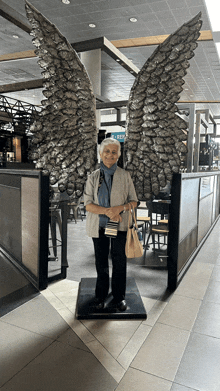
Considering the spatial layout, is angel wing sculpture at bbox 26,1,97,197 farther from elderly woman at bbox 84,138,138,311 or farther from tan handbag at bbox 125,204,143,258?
tan handbag at bbox 125,204,143,258

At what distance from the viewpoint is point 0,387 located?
166 cm

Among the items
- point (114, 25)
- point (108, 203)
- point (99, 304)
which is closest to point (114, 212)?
point (108, 203)

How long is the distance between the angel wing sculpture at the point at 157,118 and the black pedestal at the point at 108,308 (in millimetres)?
967

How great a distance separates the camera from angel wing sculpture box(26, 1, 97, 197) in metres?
2.51

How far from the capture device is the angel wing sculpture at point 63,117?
8.23 ft

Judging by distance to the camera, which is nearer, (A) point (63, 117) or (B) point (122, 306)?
(B) point (122, 306)

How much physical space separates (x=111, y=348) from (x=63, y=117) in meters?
1.95

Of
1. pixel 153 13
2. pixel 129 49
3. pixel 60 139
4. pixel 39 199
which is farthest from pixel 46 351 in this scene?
pixel 129 49

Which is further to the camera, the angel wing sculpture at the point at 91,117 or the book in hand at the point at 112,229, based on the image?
the angel wing sculpture at the point at 91,117

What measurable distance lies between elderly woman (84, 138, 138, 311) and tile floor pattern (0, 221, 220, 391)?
34 cm

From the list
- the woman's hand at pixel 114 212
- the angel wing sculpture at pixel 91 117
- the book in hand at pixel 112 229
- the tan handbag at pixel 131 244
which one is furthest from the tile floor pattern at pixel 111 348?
the angel wing sculpture at pixel 91 117

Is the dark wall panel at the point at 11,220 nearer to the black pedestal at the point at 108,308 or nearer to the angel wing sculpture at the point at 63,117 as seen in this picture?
the angel wing sculpture at the point at 63,117

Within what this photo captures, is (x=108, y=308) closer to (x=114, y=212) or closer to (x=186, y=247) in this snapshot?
(x=114, y=212)

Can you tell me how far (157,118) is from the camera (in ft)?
8.54
